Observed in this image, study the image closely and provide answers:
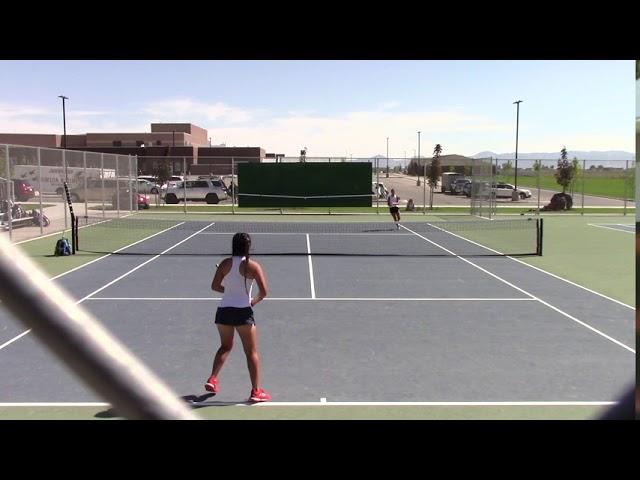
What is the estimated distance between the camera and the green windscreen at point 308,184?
116 feet

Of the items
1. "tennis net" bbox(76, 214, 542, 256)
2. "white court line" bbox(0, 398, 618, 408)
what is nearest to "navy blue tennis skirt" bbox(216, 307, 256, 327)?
"white court line" bbox(0, 398, 618, 408)

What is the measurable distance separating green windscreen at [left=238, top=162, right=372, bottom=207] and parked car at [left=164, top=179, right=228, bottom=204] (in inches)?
183

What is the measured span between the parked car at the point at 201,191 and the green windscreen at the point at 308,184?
466cm

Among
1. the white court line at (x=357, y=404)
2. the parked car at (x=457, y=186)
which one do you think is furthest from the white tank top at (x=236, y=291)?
the parked car at (x=457, y=186)

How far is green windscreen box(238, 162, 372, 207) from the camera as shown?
35250mm

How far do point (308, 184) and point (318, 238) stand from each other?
13.8 m

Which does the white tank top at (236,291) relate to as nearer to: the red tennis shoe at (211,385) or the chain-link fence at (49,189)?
the red tennis shoe at (211,385)

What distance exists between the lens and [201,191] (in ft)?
131

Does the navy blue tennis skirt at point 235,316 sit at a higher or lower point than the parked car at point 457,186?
lower

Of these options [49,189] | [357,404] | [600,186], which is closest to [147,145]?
[49,189]
